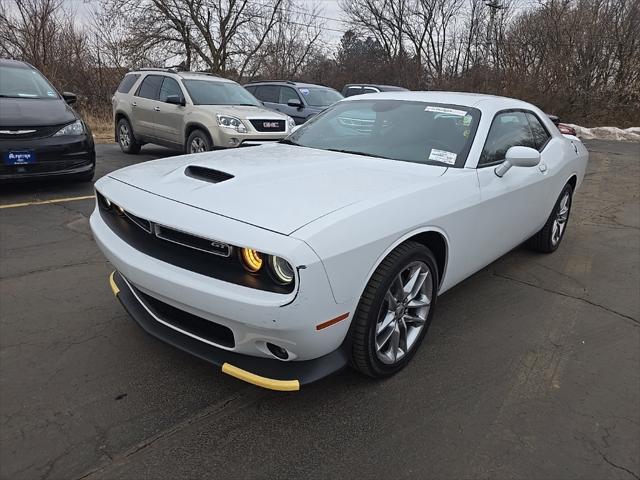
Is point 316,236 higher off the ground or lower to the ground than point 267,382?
higher

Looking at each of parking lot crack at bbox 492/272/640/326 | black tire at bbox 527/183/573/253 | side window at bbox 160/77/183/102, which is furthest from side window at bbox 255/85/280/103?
parking lot crack at bbox 492/272/640/326

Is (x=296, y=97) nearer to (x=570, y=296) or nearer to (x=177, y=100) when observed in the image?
(x=177, y=100)

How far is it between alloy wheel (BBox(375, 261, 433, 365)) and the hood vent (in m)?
1.08

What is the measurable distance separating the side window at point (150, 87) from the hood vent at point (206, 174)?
7258 mm

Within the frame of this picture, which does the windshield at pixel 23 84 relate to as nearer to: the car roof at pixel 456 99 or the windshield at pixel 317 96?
the car roof at pixel 456 99

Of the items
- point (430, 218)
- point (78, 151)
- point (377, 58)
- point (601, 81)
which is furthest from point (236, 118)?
point (377, 58)

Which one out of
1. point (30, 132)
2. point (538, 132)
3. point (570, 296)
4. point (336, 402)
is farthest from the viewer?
point (30, 132)

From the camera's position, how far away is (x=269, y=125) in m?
A: 8.55

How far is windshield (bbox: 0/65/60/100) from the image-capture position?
21.7 ft

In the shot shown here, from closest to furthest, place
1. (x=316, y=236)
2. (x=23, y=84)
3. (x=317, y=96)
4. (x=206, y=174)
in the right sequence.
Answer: (x=316, y=236) < (x=206, y=174) < (x=23, y=84) < (x=317, y=96)

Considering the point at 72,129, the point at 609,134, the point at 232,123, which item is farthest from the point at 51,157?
the point at 609,134

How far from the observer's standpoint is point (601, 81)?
22.0 m

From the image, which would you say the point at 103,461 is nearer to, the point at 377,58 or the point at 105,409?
the point at 105,409

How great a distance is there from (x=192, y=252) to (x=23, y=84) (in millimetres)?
6121
